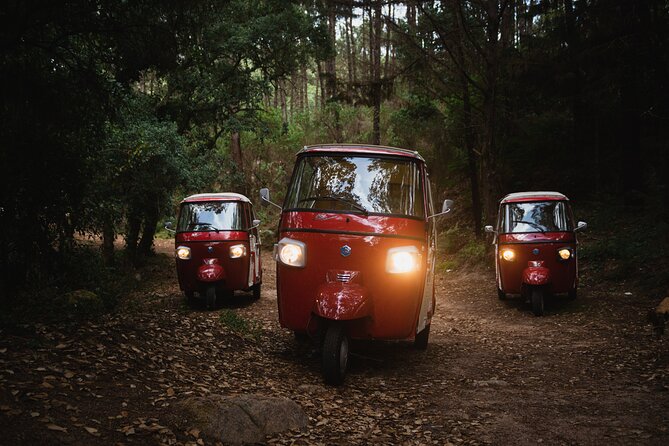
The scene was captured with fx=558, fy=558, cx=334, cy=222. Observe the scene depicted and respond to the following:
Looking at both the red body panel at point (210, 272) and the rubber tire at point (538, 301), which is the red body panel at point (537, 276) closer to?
the rubber tire at point (538, 301)

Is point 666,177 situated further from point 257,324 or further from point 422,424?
point 422,424

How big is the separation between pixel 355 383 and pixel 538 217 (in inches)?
288

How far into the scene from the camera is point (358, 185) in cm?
709

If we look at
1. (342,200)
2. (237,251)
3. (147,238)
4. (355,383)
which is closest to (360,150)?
(342,200)

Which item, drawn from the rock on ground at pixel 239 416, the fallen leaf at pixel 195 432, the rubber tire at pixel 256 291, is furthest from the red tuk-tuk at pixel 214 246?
the fallen leaf at pixel 195 432

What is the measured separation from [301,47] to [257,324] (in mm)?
Answer: 13531

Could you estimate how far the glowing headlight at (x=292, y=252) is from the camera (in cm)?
657

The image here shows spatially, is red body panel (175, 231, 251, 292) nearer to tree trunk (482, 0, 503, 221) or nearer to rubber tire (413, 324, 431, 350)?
rubber tire (413, 324, 431, 350)

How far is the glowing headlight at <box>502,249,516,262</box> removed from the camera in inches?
470

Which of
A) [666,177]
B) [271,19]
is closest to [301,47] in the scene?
[271,19]

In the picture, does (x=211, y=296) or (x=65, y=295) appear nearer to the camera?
(x=65, y=295)

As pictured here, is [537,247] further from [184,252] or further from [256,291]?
[184,252]

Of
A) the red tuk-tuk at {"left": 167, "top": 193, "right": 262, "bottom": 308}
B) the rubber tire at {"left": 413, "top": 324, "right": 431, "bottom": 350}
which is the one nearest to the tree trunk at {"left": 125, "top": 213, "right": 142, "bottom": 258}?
the red tuk-tuk at {"left": 167, "top": 193, "right": 262, "bottom": 308}

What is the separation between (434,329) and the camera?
34.1ft
